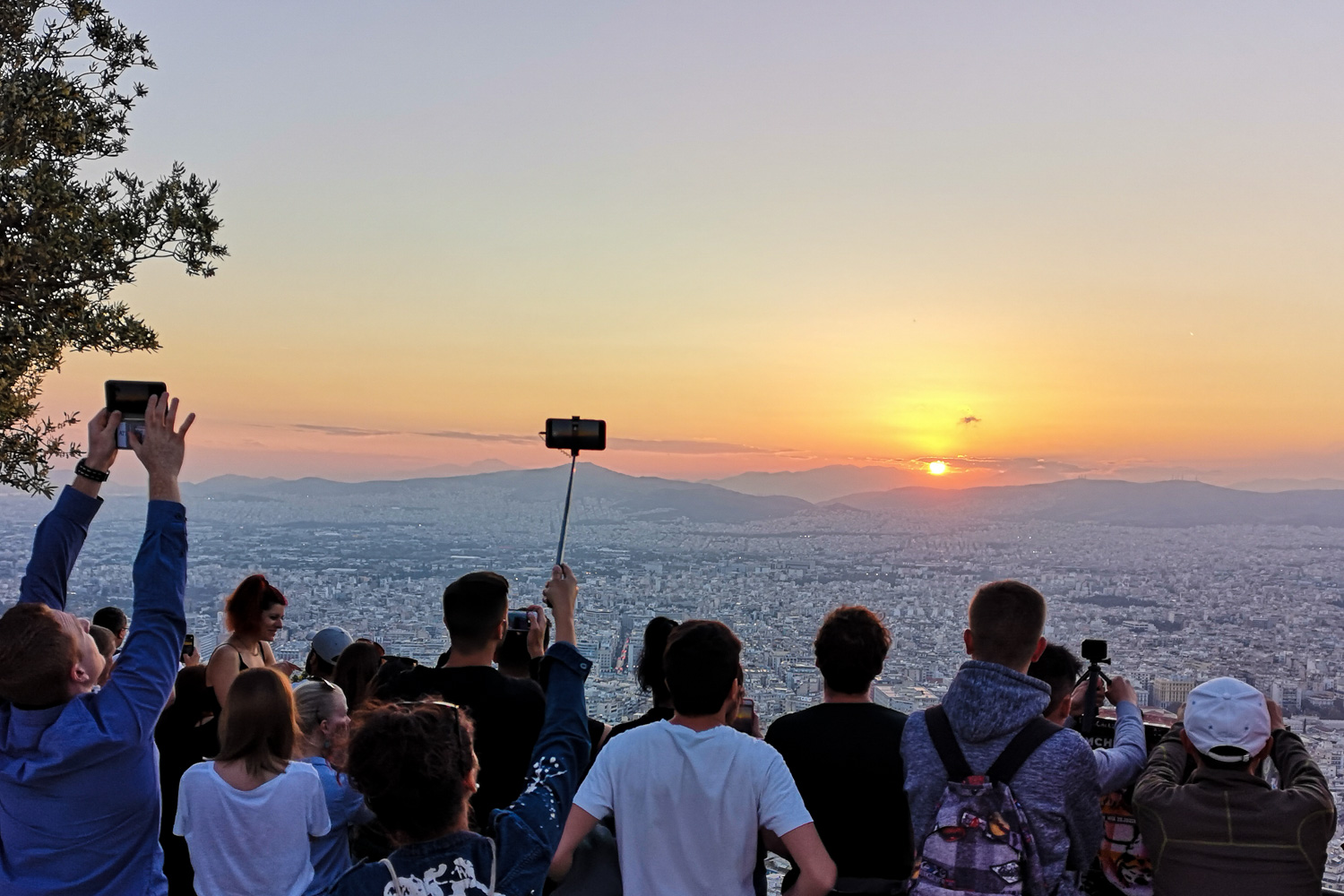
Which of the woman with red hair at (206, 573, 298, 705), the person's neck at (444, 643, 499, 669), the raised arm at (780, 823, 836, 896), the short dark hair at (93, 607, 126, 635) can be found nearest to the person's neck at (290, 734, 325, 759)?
Result: the person's neck at (444, 643, 499, 669)

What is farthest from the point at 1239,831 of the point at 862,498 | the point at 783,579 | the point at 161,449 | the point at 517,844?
the point at 862,498

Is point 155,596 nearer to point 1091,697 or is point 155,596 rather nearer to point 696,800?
point 696,800

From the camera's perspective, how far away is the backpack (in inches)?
155

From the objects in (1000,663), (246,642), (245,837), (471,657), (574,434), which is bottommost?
(245,837)

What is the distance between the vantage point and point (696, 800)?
389cm

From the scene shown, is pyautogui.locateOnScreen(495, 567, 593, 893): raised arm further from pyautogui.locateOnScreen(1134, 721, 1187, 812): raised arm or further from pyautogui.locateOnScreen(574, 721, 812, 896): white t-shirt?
pyautogui.locateOnScreen(1134, 721, 1187, 812): raised arm

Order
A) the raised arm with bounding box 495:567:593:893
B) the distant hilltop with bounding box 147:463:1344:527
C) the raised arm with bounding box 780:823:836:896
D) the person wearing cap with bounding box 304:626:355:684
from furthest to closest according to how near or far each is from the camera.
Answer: the distant hilltop with bounding box 147:463:1344:527 < the person wearing cap with bounding box 304:626:355:684 < the raised arm with bounding box 780:823:836:896 < the raised arm with bounding box 495:567:593:893

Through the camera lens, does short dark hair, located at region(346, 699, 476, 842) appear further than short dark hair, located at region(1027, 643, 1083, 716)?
No

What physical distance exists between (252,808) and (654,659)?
198 cm

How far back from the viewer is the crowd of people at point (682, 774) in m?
3.76

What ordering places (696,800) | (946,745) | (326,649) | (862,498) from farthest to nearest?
1. (862,498)
2. (326,649)
3. (946,745)
4. (696,800)

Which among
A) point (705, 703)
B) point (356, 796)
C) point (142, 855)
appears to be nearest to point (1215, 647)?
point (705, 703)

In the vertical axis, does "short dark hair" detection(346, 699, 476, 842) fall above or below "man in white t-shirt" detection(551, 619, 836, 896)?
above

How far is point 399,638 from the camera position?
992 cm
